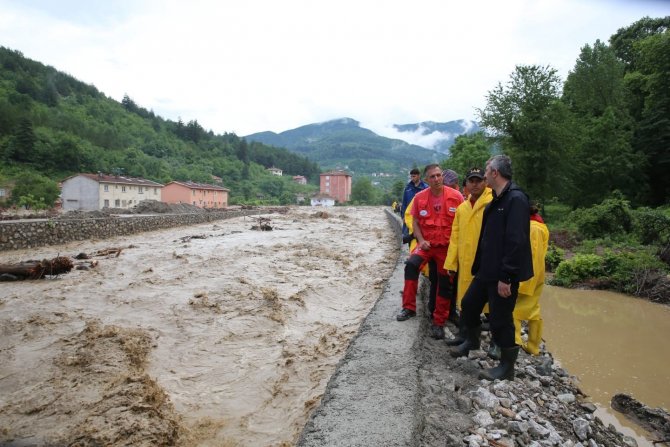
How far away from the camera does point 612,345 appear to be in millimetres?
5977

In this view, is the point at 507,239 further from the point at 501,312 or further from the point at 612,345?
the point at 612,345

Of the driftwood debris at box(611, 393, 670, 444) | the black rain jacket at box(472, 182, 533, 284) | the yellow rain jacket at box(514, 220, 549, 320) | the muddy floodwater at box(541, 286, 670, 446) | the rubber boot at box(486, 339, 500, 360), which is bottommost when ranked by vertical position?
the muddy floodwater at box(541, 286, 670, 446)

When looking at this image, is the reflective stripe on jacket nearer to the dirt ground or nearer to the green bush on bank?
the dirt ground

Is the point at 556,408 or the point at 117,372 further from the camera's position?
the point at 117,372

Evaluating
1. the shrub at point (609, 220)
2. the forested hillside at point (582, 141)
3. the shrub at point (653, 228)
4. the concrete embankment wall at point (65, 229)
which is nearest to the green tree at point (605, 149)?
the forested hillside at point (582, 141)

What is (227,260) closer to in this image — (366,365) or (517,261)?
(366,365)

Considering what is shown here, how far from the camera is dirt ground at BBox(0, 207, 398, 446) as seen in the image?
3.20m

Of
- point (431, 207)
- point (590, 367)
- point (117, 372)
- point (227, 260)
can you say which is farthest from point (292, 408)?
point (227, 260)

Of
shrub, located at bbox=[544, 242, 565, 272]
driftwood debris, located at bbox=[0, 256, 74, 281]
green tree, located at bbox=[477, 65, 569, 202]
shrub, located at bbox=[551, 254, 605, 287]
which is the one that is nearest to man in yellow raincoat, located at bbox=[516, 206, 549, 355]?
shrub, located at bbox=[551, 254, 605, 287]

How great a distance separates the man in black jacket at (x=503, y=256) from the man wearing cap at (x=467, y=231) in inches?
13.7

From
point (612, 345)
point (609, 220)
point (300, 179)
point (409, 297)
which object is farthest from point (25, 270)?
point (300, 179)

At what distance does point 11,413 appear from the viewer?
3400 mm

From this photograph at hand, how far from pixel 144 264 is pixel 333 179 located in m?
98.2

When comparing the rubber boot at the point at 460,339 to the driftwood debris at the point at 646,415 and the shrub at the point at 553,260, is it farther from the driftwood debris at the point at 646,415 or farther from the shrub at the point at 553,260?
the shrub at the point at 553,260
